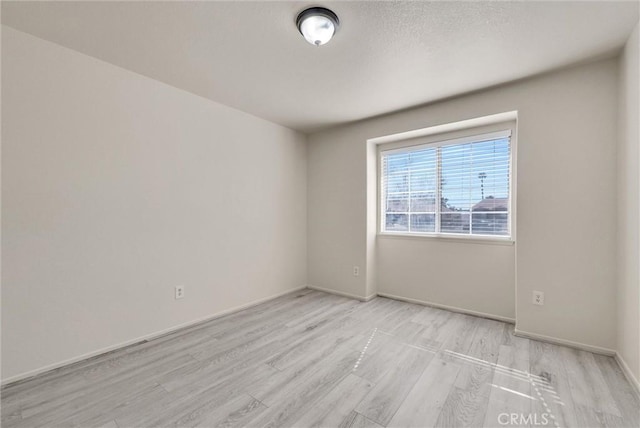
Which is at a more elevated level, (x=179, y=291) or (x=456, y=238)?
(x=456, y=238)

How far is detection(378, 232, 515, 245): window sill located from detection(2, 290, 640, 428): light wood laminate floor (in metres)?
0.90

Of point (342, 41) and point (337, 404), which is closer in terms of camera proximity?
point (337, 404)

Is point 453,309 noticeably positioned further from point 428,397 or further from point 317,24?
point 317,24

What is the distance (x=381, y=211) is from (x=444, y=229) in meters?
0.88

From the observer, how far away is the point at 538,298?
2.57m

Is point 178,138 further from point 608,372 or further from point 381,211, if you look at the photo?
point 608,372

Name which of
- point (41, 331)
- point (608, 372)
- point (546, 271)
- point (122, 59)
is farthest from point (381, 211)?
point (41, 331)

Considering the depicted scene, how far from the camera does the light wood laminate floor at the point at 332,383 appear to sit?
62.7 inches

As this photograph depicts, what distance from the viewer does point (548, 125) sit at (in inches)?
99.4

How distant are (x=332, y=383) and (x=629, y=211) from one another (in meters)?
2.45

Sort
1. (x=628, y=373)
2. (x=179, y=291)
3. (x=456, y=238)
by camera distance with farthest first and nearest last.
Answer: (x=456, y=238)
(x=179, y=291)
(x=628, y=373)

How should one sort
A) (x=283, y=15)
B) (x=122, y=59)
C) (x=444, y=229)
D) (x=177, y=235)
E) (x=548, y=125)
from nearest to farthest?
(x=283, y=15) → (x=122, y=59) → (x=548, y=125) → (x=177, y=235) → (x=444, y=229)

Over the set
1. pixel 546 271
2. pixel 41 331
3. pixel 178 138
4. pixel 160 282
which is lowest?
pixel 41 331

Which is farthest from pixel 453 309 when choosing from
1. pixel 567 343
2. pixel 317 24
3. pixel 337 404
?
pixel 317 24
